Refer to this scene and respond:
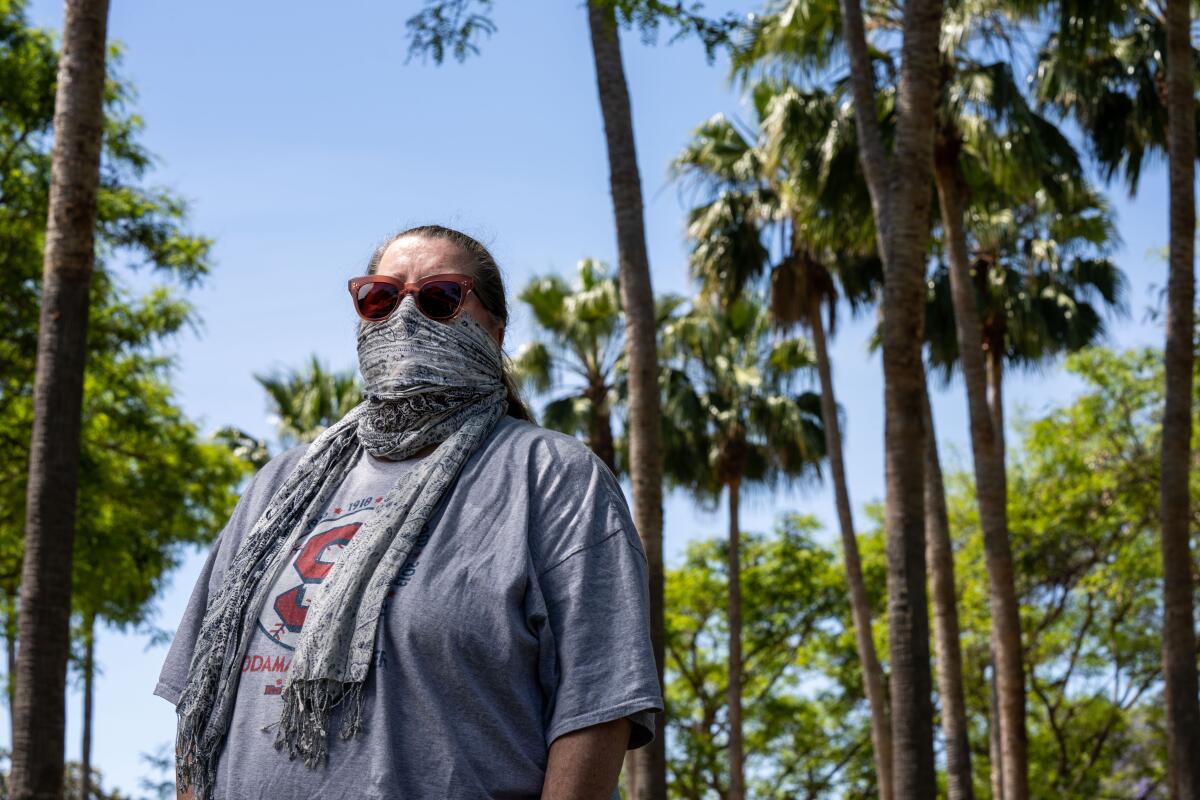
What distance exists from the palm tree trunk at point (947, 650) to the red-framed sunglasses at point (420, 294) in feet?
40.9

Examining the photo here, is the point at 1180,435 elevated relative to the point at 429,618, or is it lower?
elevated

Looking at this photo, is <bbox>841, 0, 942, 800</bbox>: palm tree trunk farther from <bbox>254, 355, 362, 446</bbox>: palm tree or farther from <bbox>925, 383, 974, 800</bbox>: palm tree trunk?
<bbox>254, 355, 362, 446</bbox>: palm tree

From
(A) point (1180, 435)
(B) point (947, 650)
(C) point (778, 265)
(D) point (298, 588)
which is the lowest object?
(D) point (298, 588)

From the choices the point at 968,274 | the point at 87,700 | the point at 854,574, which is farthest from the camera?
the point at 87,700

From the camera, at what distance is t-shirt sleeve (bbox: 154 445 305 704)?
107 inches

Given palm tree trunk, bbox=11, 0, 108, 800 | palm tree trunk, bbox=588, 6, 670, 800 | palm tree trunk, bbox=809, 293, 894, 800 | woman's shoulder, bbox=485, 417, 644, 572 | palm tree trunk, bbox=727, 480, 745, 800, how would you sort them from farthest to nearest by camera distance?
palm tree trunk, bbox=727, 480, 745, 800 → palm tree trunk, bbox=809, 293, 894, 800 → palm tree trunk, bbox=588, 6, 670, 800 → palm tree trunk, bbox=11, 0, 108, 800 → woman's shoulder, bbox=485, 417, 644, 572

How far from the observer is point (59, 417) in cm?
855

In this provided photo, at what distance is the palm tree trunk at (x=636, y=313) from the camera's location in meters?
10.9

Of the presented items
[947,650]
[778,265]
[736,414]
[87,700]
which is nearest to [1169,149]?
[947,650]

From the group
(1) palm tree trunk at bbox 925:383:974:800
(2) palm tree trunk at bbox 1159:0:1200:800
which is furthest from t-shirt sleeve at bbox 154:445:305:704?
(1) palm tree trunk at bbox 925:383:974:800

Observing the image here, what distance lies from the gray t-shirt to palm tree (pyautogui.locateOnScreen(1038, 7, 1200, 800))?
11.0 metres

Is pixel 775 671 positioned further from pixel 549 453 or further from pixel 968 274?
pixel 549 453

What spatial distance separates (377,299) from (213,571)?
1.97 feet

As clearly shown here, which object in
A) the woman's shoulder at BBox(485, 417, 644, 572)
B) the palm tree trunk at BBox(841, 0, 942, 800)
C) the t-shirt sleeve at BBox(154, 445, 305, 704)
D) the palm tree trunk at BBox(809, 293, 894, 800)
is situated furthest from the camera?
the palm tree trunk at BBox(809, 293, 894, 800)
